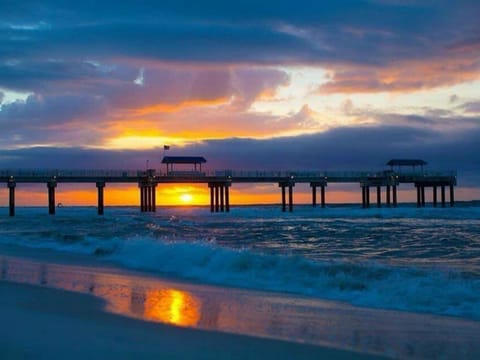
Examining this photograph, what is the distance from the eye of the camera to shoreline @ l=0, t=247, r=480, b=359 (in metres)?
6.44

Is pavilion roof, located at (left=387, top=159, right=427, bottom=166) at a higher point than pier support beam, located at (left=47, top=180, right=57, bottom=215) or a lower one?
higher

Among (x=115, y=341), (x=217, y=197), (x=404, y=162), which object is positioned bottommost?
(x=217, y=197)

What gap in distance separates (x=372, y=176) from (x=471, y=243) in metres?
55.4

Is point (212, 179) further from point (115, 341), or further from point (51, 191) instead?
point (115, 341)

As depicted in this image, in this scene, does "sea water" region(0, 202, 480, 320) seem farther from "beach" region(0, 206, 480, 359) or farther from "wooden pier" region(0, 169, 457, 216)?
"wooden pier" region(0, 169, 457, 216)

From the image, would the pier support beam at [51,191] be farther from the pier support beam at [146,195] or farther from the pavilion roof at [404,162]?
the pavilion roof at [404,162]

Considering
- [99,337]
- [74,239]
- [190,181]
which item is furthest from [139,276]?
[190,181]

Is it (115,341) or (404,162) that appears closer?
(115,341)

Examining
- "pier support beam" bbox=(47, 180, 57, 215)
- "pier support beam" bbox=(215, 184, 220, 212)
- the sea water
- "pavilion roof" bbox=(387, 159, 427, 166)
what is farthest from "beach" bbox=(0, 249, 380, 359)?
"pavilion roof" bbox=(387, 159, 427, 166)

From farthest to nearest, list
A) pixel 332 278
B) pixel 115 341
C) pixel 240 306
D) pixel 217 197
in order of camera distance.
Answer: pixel 217 197 < pixel 332 278 < pixel 240 306 < pixel 115 341

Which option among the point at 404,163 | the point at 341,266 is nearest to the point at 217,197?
the point at 404,163

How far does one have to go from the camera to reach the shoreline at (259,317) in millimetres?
6441

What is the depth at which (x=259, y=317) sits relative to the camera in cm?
797

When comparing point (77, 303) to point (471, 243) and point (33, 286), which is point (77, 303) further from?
point (471, 243)
